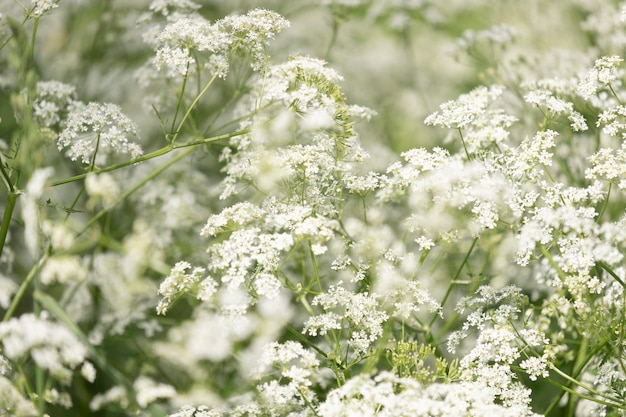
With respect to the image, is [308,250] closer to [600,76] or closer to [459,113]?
[459,113]

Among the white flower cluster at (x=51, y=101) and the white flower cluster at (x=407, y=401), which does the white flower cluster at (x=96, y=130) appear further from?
the white flower cluster at (x=407, y=401)

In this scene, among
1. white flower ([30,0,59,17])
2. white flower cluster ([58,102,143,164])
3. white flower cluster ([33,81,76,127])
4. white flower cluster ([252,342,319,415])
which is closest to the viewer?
white flower cluster ([252,342,319,415])

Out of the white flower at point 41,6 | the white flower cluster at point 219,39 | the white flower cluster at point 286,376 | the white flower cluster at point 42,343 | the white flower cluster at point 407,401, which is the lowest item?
the white flower cluster at point 286,376

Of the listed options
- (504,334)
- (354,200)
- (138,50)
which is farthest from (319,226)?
(138,50)

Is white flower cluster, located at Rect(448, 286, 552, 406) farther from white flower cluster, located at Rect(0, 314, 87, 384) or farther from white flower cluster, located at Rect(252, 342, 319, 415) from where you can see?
white flower cluster, located at Rect(0, 314, 87, 384)

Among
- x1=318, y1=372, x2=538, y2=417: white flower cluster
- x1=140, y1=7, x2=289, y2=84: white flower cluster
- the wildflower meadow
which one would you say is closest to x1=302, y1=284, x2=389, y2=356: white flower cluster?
the wildflower meadow

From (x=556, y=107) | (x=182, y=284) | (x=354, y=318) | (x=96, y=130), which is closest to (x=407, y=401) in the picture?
(x=354, y=318)

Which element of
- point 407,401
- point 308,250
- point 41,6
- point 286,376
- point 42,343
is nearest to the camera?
point 407,401

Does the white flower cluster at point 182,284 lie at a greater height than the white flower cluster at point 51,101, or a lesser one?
lesser

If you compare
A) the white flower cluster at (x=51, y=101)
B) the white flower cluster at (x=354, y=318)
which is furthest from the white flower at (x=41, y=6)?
the white flower cluster at (x=354, y=318)

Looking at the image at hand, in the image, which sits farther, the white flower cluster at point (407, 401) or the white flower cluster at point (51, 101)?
the white flower cluster at point (51, 101)

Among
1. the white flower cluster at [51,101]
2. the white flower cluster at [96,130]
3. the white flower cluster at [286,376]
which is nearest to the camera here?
the white flower cluster at [286,376]

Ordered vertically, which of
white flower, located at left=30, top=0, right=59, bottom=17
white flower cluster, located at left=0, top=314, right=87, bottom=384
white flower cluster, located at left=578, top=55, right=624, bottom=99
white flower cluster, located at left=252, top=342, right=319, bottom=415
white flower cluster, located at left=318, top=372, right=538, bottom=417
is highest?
white flower, located at left=30, top=0, right=59, bottom=17

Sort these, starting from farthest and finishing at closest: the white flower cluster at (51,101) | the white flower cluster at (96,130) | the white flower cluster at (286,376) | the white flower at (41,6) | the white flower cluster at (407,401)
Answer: the white flower cluster at (51,101), the white flower cluster at (96,130), the white flower at (41,6), the white flower cluster at (286,376), the white flower cluster at (407,401)
